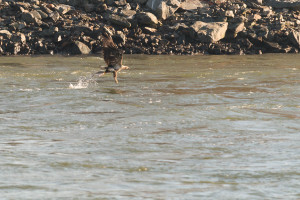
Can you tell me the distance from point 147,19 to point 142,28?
19.8 inches

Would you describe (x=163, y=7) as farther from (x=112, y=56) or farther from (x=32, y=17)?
(x=112, y=56)

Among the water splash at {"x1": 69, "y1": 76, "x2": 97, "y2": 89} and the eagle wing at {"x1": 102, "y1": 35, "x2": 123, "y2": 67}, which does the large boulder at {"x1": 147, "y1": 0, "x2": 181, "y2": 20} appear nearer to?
the water splash at {"x1": 69, "y1": 76, "x2": 97, "y2": 89}

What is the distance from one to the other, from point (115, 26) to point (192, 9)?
422 cm

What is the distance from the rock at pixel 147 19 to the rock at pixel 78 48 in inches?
116

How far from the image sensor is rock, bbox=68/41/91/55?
2516 centimetres

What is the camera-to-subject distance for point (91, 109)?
1191 cm

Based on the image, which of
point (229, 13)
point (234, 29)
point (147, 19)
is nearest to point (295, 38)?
point (234, 29)

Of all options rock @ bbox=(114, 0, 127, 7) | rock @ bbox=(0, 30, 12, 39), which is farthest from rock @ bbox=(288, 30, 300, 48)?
rock @ bbox=(0, 30, 12, 39)

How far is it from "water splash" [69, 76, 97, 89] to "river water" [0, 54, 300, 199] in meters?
0.05

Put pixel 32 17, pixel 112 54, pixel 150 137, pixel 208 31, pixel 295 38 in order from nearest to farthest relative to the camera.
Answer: pixel 150 137 → pixel 112 54 → pixel 208 31 → pixel 32 17 → pixel 295 38

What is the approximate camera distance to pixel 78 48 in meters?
25.1

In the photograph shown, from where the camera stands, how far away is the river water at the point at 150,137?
638cm

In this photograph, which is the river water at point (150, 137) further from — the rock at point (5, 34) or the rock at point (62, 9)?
the rock at point (62, 9)

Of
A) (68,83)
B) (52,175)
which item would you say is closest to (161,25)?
(68,83)
